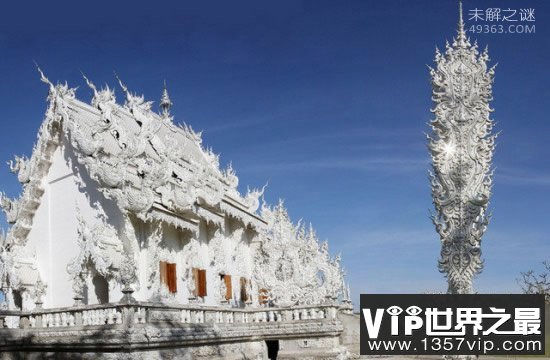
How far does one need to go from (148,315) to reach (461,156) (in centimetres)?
1276

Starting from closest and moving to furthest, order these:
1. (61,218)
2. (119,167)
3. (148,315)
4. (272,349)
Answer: (148,315) → (119,167) → (61,218) → (272,349)

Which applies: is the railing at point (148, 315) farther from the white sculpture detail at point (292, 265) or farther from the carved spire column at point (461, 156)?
the carved spire column at point (461, 156)

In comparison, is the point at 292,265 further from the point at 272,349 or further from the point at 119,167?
the point at 119,167

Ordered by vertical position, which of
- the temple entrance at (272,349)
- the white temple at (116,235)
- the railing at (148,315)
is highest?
the white temple at (116,235)

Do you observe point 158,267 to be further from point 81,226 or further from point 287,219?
point 287,219

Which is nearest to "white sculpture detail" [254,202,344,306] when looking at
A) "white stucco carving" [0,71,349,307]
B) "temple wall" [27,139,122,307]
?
"white stucco carving" [0,71,349,307]

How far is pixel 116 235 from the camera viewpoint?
20.8m

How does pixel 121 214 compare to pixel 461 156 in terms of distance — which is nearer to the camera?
pixel 121 214

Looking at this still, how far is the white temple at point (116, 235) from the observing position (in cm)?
2020

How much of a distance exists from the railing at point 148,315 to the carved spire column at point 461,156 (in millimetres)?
4616

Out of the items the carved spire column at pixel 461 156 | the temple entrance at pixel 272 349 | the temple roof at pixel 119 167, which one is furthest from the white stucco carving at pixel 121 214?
the carved spire column at pixel 461 156

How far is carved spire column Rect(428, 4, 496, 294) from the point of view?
940 inches

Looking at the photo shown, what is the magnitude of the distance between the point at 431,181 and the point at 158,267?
31.6 ft

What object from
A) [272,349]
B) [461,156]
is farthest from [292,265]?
[461,156]
